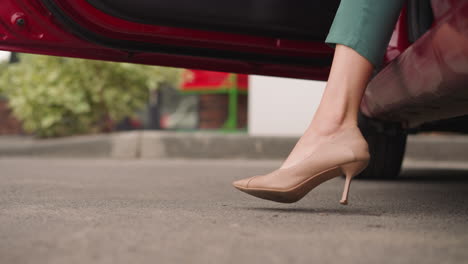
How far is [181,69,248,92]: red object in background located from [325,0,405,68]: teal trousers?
442 centimetres

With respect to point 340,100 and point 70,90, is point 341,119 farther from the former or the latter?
point 70,90

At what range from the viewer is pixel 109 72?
3.95 m

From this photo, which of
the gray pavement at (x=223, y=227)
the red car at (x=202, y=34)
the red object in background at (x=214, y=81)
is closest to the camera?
the gray pavement at (x=223, y=227)

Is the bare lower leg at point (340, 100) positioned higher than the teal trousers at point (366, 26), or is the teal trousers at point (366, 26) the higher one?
the teal trousers at point (366, 26)

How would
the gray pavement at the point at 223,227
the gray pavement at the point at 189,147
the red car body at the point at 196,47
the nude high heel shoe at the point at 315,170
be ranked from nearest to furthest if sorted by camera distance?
the gray pavement at the point at 223,227 → the nude high heel shoe at the point at 315,170 → the red car body at the point at 196,47 → the gray pavement at the point at 189,147

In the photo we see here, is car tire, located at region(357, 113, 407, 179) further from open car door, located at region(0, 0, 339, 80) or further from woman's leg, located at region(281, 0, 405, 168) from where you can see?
woman's leg, located at region(281, 0, 405, 168)

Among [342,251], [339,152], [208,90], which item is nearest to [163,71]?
[208,90]

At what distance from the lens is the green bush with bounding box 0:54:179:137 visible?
388cm

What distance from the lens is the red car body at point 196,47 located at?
4.21 ft

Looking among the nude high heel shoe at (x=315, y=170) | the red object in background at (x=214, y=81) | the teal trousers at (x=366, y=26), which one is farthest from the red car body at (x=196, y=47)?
the red object in background at (x=214, y=81)

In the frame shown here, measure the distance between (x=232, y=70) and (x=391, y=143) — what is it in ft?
2.37

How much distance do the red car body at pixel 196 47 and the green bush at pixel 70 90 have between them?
242 centimetres

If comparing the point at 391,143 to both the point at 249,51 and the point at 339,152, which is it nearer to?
the point at 249,51

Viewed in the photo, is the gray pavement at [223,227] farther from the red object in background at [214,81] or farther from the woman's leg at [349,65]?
the red object in background at [214,81]
